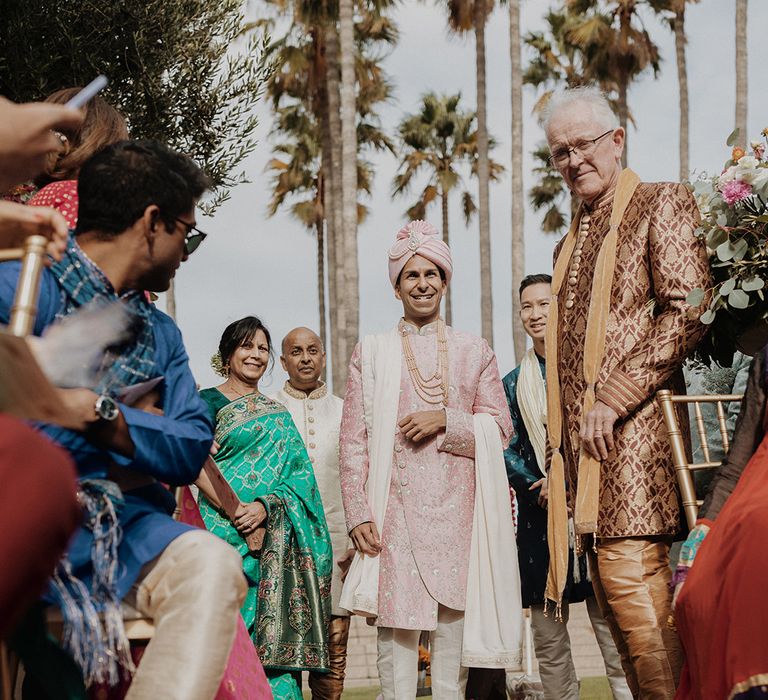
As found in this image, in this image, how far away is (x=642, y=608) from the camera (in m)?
4.10

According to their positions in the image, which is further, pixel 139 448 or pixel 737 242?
pixel 737 242

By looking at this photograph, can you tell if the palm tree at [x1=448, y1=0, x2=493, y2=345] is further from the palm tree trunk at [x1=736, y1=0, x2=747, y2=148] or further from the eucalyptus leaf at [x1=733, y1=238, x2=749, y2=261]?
the eucalyptus leaf at [x1=733, y1=238, x2=749, y2=261]

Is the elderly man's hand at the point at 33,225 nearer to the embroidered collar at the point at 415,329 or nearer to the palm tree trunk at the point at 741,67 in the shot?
the embroidered collar at the point at 415,329

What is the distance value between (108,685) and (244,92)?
31.8 feet

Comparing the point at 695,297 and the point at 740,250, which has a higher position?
the point at 740,250

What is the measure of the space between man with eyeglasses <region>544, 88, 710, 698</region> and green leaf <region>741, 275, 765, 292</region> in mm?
158

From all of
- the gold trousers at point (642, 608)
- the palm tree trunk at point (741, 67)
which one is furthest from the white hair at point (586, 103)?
the palm tree trunk at point (741, 67)

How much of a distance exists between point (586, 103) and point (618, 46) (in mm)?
28081

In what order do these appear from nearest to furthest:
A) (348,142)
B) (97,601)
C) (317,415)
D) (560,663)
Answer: (97,601)
(560,663)
(317,415)
(348,142)

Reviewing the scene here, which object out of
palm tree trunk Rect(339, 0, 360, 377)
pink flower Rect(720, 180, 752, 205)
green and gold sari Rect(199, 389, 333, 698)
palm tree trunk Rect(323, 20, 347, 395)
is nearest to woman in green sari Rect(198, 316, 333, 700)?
green and gold sari Rect(199, 389, 333, 698)

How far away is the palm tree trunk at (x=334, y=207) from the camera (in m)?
23.0

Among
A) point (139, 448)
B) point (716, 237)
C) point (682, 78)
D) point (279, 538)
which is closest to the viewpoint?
point (139, 448)

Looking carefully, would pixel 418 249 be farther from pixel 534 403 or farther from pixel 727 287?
pixel 727 287

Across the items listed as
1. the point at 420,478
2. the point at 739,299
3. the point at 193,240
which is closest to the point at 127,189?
the point at 193,240
